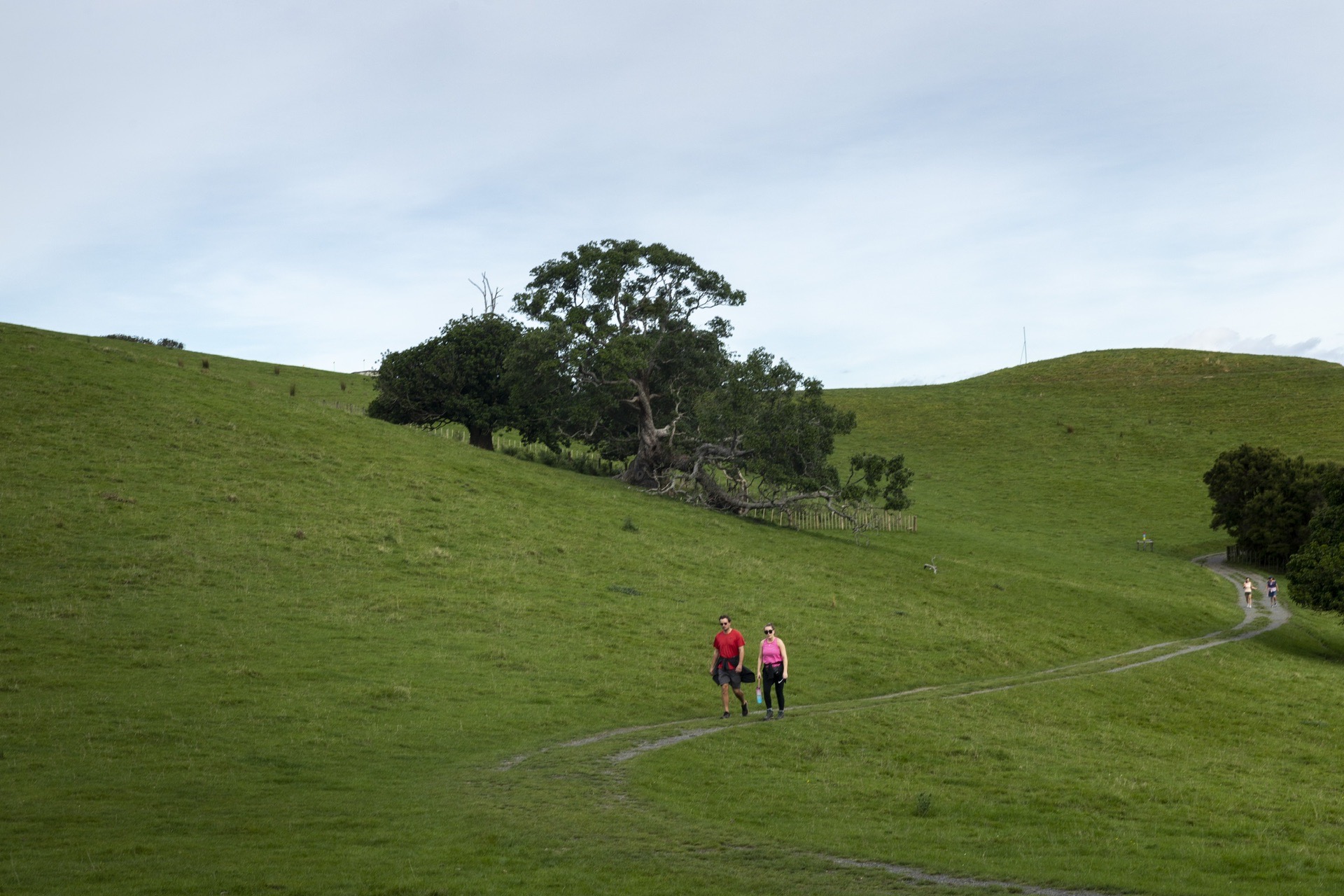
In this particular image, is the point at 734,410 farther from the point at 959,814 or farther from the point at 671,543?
the point at 959,814

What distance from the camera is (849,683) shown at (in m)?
32.2

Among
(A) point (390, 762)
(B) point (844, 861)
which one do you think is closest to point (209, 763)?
(A) point (390, 762)

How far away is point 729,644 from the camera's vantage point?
2466cm

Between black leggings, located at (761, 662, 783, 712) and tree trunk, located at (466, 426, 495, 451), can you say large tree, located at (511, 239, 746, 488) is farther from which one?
black leggings, located at (761, 662, 783, 712)

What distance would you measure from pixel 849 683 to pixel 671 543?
1973 cm

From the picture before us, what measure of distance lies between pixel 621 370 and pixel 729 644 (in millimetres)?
42530

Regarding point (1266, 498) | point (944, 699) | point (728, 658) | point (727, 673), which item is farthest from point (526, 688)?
point (1266, 498)

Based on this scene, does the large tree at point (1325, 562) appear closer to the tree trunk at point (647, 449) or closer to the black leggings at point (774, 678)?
the black leggings at point (774, 678)

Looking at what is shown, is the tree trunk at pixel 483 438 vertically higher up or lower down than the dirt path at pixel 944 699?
higher up

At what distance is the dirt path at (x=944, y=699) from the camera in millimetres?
13492

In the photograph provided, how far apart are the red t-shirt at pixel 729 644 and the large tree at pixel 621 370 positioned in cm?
4250

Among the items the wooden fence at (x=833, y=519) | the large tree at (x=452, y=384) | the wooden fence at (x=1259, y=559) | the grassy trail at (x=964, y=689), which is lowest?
the grassy trail at (x=964, y=689)

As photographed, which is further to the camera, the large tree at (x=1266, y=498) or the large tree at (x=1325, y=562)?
the large tree at (x=1266, y=498)

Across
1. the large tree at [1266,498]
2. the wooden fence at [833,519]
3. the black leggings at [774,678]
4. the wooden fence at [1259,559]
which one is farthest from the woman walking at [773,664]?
the wooden fence at [1259,559]
